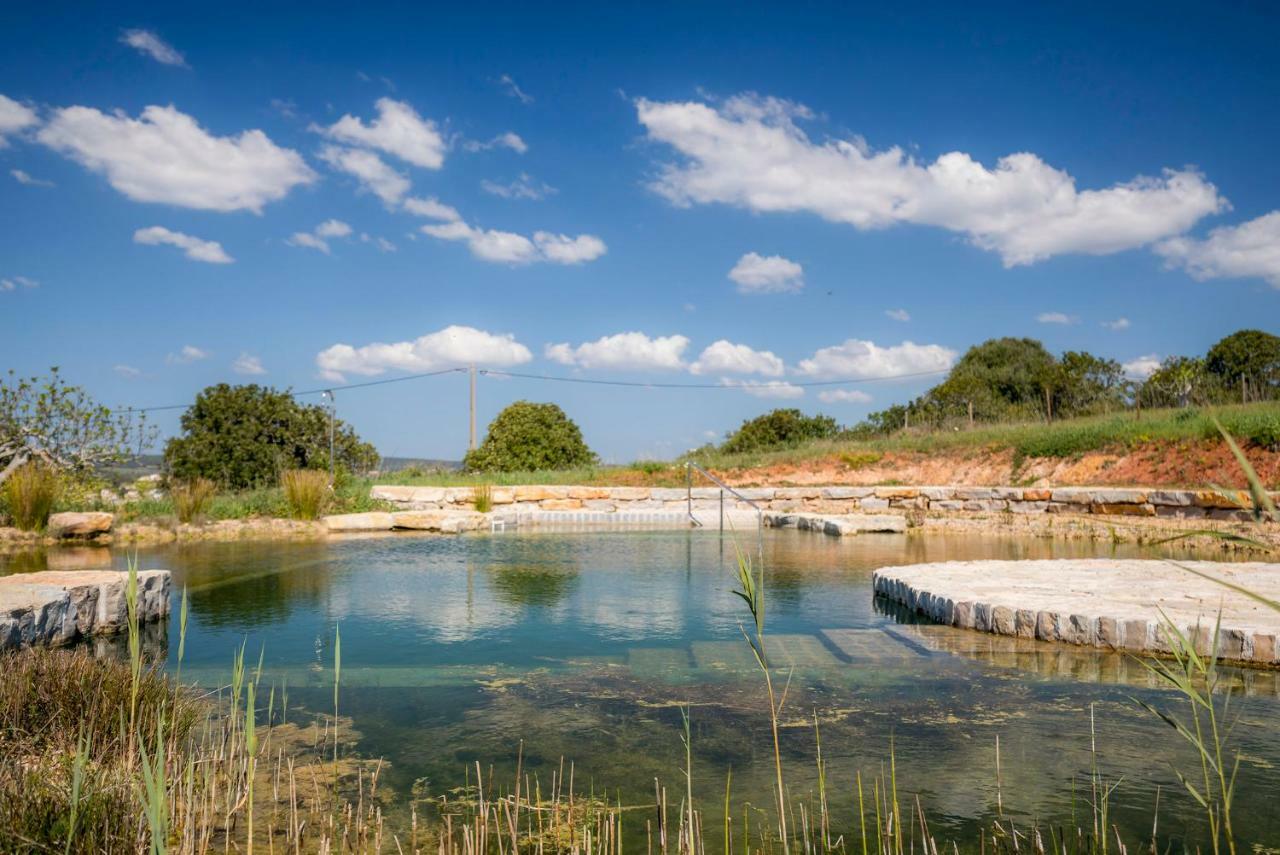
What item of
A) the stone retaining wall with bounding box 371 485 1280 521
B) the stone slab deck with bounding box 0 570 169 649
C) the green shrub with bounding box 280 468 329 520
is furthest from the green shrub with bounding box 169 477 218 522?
the stone slab deck with bounding box 0 570 169 649

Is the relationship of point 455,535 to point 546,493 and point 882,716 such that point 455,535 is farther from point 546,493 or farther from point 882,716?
point 882,716

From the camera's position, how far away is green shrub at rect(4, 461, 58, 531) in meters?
10.2

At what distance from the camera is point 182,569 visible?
8453 millimetres

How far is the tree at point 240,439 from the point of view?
1748 cm

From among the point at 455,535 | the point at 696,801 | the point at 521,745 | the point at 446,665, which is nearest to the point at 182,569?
the point at 455,535

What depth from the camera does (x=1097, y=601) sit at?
553 centimetres

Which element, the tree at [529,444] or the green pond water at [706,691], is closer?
the green pond water at [706,691]

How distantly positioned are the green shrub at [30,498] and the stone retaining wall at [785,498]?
550cm

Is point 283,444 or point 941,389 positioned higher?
point 941,389

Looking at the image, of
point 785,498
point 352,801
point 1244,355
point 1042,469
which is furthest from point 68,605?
point 1244,355

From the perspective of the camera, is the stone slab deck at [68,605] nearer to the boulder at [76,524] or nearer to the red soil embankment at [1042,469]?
the boulder at [76,524]

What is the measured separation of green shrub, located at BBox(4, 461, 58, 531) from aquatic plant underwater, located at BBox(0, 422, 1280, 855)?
26.8ft

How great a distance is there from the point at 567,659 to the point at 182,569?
5.40 metres


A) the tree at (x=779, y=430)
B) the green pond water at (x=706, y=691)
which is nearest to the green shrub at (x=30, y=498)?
the green pond water at (x=706, y=691)
